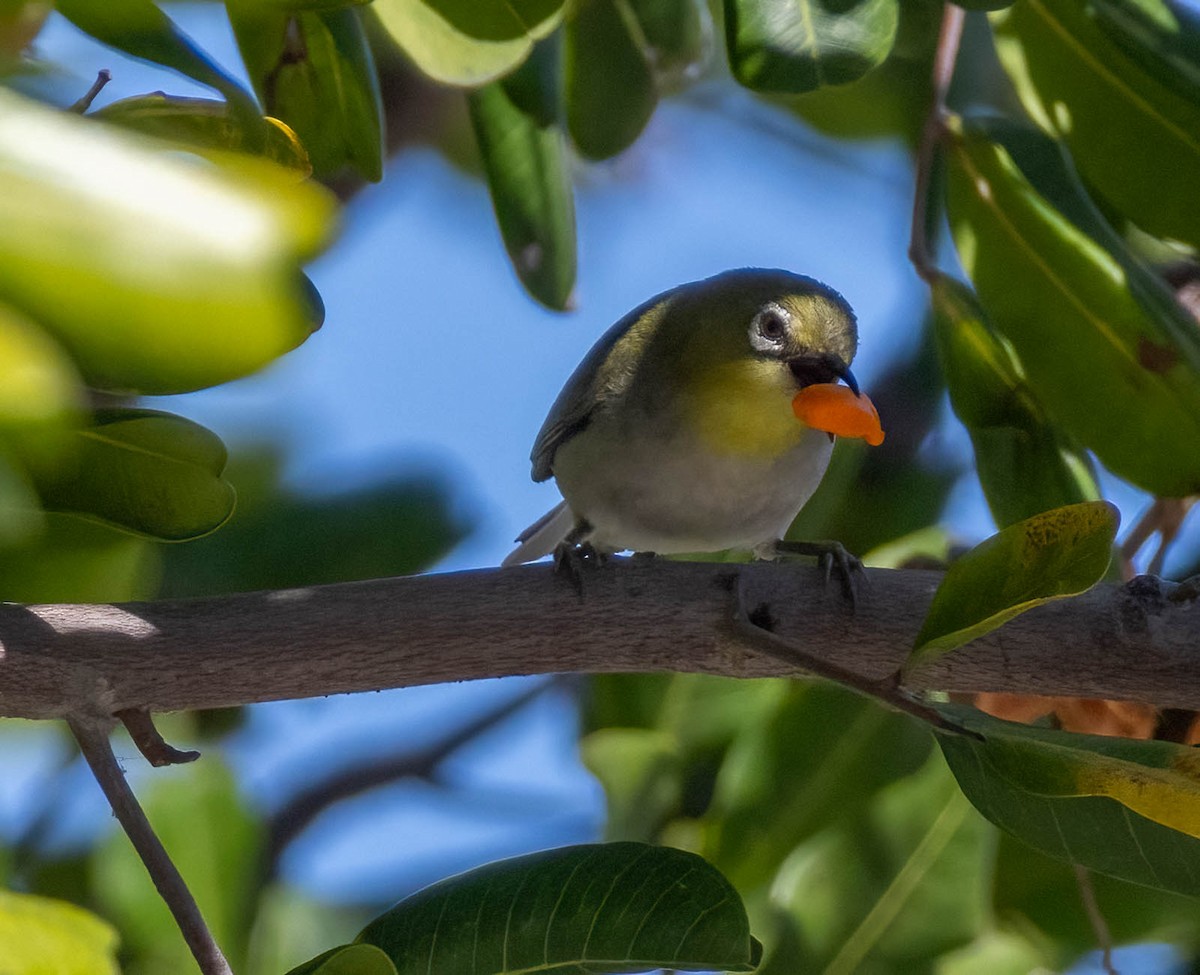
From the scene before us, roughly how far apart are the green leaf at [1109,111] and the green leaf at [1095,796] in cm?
107

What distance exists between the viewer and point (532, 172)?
2400 millimetres

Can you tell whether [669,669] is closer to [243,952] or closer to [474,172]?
[243,952]

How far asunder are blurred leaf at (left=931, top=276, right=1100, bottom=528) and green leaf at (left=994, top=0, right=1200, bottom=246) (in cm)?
33

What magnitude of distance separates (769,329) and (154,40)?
1.84 metres

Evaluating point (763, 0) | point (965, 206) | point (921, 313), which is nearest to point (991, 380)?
point (965, 206)

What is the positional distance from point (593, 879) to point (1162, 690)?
81cm

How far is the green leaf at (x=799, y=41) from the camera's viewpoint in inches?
72.2

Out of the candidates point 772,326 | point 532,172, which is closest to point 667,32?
point 532,172

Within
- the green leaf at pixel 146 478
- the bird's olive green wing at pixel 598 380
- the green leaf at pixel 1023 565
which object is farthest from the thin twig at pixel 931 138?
the green leaf at pixel 146 478

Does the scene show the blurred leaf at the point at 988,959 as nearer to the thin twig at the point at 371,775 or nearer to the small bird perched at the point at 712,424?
the small bird perched at the point at 712,424

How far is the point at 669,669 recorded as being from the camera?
6.36 ft

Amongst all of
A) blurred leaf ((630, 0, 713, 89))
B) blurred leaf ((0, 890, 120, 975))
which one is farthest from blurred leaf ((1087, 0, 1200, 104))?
blurred leaf ((0, 890, 120, 975))

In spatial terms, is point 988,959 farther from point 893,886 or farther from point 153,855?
A: point 153,855

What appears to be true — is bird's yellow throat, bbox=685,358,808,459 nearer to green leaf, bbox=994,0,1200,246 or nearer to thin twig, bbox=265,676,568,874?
green leaf, bbox=994,0,1200,246
